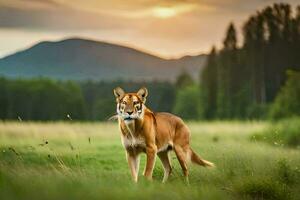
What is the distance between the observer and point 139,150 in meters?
11.7

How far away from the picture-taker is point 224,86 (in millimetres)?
55062

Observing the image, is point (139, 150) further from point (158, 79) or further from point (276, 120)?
point (158, 79)

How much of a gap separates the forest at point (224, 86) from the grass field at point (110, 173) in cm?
2267

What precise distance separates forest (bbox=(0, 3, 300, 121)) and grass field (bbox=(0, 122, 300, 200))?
22.7 metres

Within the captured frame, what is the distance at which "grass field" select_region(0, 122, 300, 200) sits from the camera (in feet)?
28.3

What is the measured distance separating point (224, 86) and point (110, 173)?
42.8m

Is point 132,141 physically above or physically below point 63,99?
above

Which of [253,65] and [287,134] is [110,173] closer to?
[287,134]

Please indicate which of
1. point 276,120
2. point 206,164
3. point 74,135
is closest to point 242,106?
point 276,120

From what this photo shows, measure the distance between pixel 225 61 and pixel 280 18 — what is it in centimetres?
825

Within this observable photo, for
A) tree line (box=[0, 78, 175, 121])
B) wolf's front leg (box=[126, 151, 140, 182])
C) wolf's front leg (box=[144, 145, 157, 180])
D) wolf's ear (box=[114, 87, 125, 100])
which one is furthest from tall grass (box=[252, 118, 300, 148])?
Answer: tree line (box=[0, 78, 175, 121])

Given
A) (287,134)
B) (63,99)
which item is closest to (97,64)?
(63,99)

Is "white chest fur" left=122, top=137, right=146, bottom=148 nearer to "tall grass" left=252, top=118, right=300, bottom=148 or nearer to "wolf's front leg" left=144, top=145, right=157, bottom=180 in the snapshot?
"wolf's front leg" left=144, top=145, right=157, bottom=180

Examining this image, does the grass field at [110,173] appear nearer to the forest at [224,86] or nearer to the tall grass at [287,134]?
the tall grass at [287,134]
